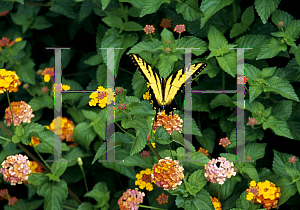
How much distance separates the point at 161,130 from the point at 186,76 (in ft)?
1.33

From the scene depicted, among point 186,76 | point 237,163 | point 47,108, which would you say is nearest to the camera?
point 186,76

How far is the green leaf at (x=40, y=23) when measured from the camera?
9.01 feet

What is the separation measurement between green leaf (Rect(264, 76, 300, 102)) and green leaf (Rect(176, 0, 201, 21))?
619 mm

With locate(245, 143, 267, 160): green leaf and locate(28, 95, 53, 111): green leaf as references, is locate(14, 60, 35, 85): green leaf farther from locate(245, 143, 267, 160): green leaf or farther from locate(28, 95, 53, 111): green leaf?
locate(245, 143, 267, 160): green leaf

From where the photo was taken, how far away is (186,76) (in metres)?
1.79

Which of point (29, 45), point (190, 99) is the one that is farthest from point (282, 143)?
point (29, 45)

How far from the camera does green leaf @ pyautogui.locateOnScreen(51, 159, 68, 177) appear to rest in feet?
6.62

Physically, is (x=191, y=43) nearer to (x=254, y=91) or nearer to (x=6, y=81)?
(x=254, y=91)

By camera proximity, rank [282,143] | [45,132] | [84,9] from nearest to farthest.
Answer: [45,132] → [282,143] → [84,9]

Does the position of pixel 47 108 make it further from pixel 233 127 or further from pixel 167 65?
pixel 233 127

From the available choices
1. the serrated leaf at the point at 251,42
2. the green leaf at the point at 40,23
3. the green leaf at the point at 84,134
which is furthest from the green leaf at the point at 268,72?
the green leaf at the point at 40,23

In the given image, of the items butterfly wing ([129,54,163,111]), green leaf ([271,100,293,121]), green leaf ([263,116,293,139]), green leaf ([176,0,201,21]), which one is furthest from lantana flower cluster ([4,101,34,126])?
green leaf ([271,100,293,121])

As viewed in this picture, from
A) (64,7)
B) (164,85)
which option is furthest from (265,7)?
(64,7)

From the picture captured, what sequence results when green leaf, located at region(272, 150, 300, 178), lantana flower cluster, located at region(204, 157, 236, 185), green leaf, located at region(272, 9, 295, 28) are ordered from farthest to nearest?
1. green leaf, located at region(272, 9, 295, 28)
2. green leaf, located at region(272, 150, 300, 178)
3. lantana flower cluster, located at region(204, 157, 236, 185)
